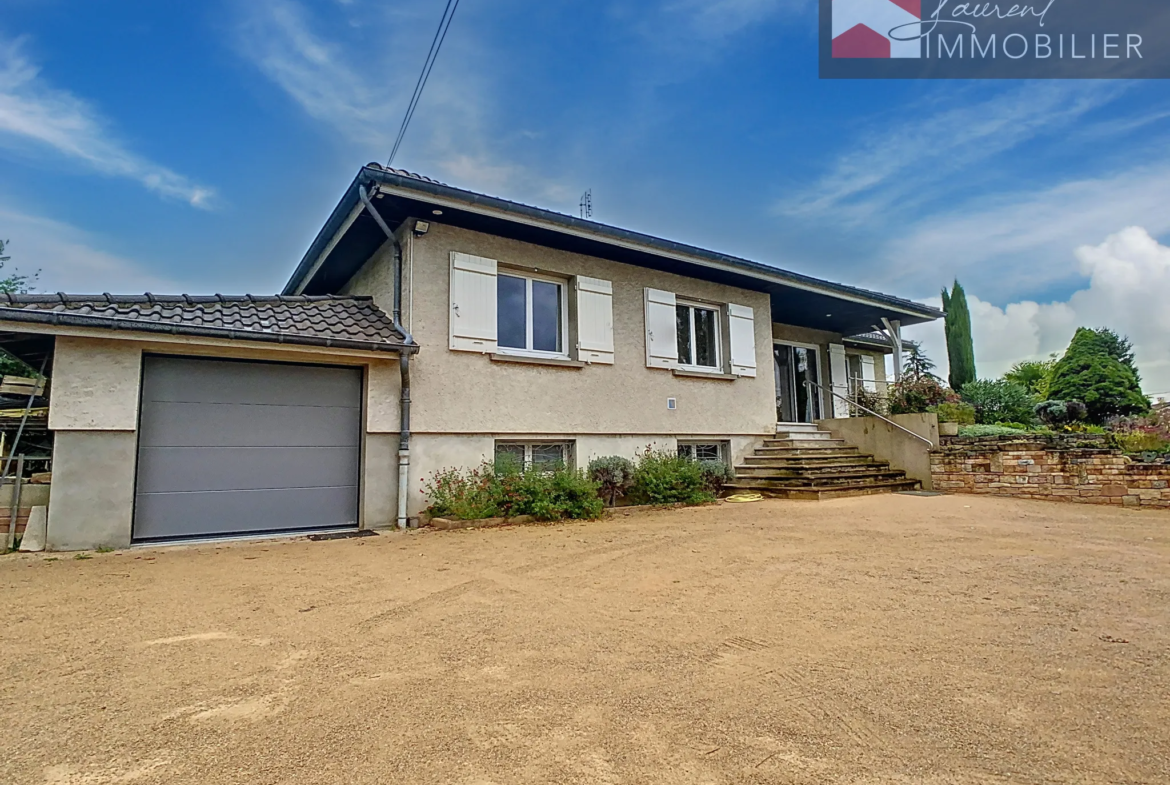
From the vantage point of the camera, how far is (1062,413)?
13.4 meters

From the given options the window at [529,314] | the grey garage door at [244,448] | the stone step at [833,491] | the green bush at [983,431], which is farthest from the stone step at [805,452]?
the grey garage door at [244,448]

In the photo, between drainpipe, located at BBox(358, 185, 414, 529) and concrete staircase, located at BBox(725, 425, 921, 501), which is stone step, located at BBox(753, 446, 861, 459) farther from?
drainpipe, located at BBox(358, 185, 414, 529)

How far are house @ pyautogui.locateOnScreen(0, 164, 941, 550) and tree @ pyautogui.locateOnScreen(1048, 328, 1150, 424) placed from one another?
30.3 ft

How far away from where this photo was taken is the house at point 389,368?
17.7 ft

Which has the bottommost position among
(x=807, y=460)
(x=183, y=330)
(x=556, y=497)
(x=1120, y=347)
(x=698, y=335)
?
(x=556, y=497)

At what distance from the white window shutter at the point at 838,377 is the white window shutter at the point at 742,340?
4.42m

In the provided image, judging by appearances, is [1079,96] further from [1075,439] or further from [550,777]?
[550,777]

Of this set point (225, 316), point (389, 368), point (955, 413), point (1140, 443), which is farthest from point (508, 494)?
point (1140, 443)

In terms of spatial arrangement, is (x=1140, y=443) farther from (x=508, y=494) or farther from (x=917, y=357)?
(x=508, y=494)

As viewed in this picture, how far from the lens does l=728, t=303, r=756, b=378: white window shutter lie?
10.1 metres

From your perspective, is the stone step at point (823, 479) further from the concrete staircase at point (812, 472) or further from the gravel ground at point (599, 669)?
the gravel ground at point (599, 669)

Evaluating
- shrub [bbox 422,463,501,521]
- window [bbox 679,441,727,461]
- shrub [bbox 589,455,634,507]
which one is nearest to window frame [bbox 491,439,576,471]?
shrub [bbox 589,455,634,507]

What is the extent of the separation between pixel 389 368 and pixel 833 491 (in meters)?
6.44

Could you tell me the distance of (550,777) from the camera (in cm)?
156
